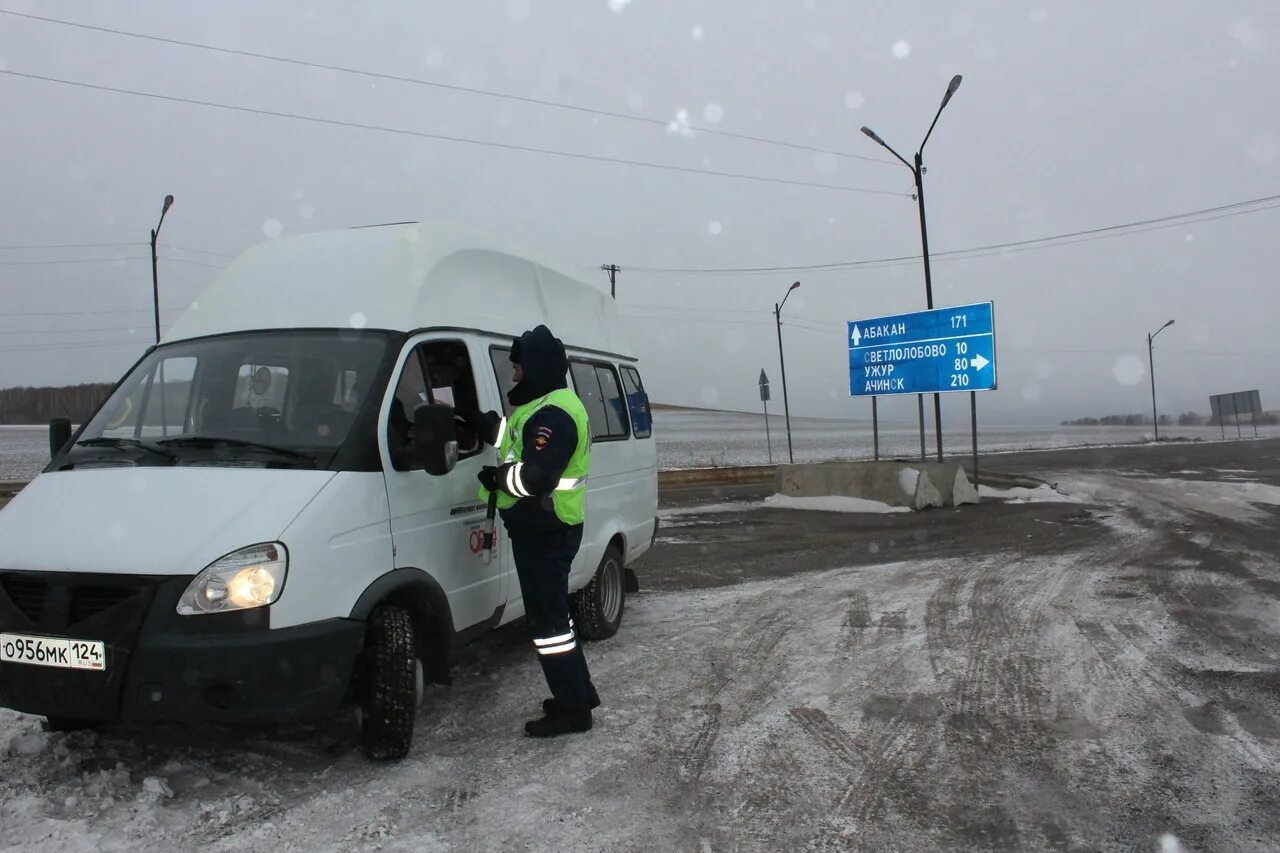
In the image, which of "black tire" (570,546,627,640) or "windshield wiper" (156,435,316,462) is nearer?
"windshield wiper" (156,435,316,462)

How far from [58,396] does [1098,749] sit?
267ft

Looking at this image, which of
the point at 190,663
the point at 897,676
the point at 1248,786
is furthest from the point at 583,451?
the point at 1248,786

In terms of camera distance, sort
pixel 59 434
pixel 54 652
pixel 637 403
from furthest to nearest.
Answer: pixel 637 403
pixel 59 434
pixel 54 652

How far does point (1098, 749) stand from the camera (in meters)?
4.21

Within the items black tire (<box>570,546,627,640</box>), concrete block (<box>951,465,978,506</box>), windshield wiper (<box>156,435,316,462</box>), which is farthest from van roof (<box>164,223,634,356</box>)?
concrete block (<box>951,465,978,506</box>)

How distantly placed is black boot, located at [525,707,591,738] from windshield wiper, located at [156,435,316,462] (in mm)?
1736

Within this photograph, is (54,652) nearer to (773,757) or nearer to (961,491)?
(773,757)

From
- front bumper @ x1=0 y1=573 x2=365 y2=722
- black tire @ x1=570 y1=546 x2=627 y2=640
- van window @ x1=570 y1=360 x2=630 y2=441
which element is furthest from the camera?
van window @ x1=570 y1=360 x2=630 y2=441

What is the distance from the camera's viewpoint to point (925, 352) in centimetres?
1869

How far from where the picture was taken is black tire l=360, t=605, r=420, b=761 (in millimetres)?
3914

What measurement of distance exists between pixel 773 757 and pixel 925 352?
1583 cm

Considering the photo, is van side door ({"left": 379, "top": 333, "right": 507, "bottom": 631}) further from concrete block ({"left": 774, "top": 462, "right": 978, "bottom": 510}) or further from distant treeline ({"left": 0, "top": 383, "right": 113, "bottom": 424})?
distant treeline ({"left": 0, "top": 383, "right": 113, "bottom": 424})

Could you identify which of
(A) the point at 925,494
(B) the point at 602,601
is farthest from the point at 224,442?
(A) the point at 925,494

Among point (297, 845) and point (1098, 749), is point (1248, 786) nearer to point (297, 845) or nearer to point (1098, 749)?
point (1098, 749)
